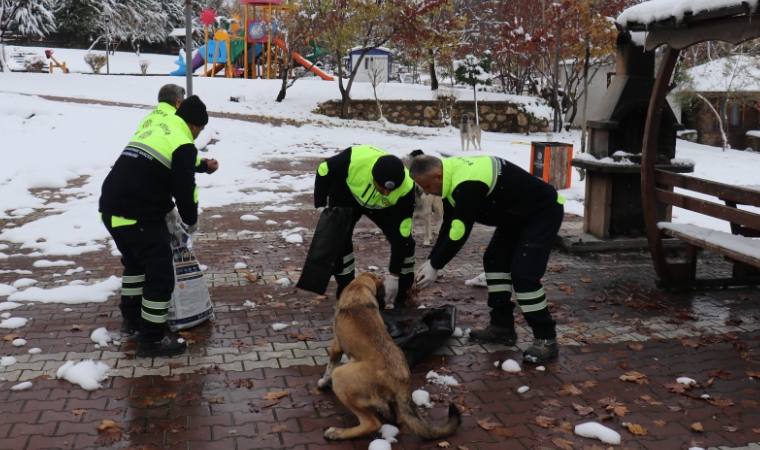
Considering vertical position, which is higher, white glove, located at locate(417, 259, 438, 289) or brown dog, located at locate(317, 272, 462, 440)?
white glove, located at locate(417, 259, 438, 289)

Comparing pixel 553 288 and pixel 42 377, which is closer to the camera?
pixel 42 377

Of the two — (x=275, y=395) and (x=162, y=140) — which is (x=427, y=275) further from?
(x=162, y=140)

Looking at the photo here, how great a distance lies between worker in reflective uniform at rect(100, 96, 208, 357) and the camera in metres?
4.88

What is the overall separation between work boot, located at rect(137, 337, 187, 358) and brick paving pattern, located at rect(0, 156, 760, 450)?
64mm

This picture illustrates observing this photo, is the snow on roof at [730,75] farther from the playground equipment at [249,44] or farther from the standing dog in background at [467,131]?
the playground equipment at [249,44]

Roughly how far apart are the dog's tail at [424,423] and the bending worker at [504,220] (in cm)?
117

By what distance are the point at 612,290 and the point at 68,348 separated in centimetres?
499

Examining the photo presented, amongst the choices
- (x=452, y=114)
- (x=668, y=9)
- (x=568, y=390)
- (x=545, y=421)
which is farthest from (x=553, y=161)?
(x=452, y=114)

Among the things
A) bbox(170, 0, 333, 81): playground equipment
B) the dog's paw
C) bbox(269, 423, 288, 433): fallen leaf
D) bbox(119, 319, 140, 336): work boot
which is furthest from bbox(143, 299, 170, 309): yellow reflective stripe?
bbox(170, 0, 333, 81): playground equipment

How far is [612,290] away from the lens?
6.94 m

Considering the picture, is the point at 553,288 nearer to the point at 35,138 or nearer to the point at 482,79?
the point at 35,138

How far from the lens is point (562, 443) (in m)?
3.89

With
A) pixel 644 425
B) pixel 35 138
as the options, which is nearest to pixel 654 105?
pixel 644 425

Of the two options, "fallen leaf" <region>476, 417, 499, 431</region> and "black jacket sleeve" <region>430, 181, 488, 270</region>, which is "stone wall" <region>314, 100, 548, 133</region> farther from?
"fallen leaf" <region>476, 417, 499, 431</region>
